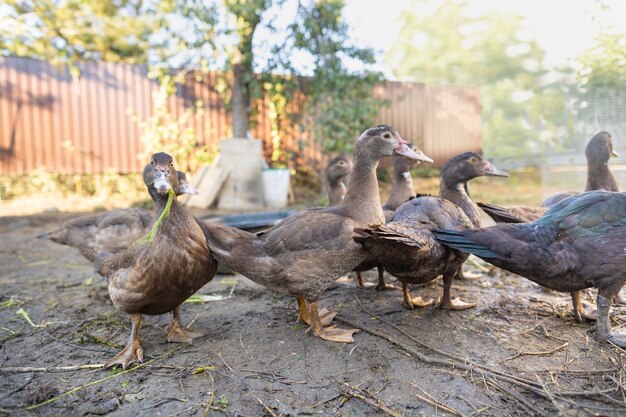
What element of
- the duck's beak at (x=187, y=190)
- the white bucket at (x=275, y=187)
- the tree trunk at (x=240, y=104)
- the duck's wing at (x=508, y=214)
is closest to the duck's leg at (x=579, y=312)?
the duck's wing at (x=508, y=214)

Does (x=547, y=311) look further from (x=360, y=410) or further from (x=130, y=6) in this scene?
(x=130, y=6)

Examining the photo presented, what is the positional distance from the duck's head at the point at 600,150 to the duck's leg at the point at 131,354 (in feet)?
16.4

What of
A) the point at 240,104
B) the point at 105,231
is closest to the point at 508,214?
the point at 105,231

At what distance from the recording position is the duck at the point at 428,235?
9.82 ft

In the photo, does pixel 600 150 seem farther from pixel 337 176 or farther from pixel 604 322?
pixel 337 176

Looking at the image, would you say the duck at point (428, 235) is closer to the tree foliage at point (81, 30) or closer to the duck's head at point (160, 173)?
the duck's head at point (160, 173)

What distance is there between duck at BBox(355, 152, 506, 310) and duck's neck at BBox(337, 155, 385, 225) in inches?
7.5

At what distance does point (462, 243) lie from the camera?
309 cm

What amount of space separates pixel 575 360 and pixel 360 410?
1521 millimetres

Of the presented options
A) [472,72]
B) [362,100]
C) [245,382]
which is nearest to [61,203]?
[362,100]

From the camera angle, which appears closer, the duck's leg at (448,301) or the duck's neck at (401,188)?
the duck's leg at (448,301)

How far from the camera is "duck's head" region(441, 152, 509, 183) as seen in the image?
4.28 m

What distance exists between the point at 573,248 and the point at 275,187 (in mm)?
8402

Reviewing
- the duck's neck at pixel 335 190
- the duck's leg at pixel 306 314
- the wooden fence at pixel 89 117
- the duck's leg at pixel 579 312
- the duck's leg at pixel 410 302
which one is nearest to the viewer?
the duck's leg at pixel 579 312
